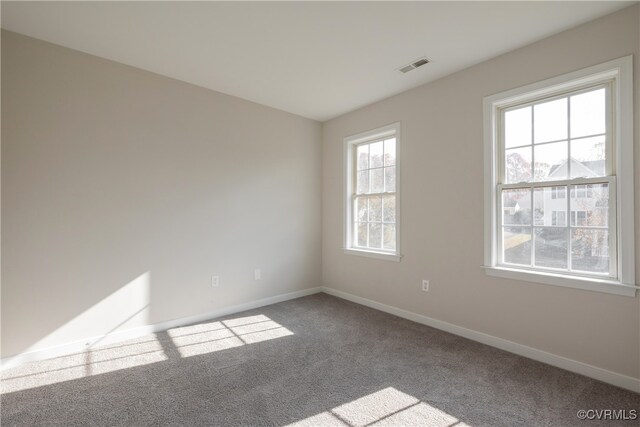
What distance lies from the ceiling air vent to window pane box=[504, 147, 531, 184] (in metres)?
1.12

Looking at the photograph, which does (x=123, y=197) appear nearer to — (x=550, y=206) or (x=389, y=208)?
(x=389, y=208)

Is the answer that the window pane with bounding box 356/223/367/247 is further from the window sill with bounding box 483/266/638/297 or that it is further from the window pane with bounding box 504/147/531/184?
the window pane with bounding box 504/147/531/184

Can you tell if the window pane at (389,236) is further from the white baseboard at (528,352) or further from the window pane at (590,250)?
the window pane at (590,250)

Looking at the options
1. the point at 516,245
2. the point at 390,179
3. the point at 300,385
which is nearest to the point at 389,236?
the point at 390,179

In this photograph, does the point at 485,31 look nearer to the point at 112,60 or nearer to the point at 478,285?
the point at 478,285

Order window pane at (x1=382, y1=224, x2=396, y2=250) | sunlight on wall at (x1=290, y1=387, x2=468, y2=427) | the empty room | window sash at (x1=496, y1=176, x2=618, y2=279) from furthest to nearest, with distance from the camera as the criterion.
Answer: window pane at (x1=382, y1=224, x2=396, y2=250) → window sash at (x1=496, y1=176, x2=618, y2=279) → the empty room → sunlight on wall at (x1=290, y1=387, x2=468, y2=427)

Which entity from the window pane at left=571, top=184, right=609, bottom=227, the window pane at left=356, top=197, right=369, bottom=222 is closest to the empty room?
the window pane at left=571, top=184, right=609, bottom=227

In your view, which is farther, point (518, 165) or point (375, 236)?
point (375, 236)

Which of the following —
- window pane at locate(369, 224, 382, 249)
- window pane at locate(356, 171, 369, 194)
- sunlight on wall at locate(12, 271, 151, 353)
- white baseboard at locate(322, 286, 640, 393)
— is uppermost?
window pane at locate(356, 171, 369, 194)

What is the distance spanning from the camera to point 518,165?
269 centimetres

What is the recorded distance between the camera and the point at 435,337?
293 centimetres

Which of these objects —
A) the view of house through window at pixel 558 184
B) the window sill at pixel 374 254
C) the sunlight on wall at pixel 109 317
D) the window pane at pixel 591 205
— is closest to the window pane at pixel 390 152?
the window sill at pixel 374 254

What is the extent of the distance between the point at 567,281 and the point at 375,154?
2.43 meters

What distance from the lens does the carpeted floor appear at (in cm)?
181
